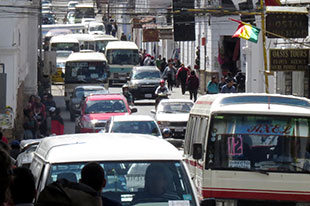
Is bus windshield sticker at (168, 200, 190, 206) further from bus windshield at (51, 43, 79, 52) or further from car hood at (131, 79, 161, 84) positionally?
bus windshield at (51, 43, 79, 52)

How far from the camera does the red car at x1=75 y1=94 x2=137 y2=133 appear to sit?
27.1 meters

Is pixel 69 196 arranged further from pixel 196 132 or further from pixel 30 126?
pixel 30 126

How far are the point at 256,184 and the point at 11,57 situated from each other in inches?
584

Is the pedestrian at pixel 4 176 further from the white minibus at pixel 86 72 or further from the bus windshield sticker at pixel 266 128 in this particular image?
the white minibus at pixel 86 72

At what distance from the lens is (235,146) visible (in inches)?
482

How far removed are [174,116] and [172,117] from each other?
0.48 ft

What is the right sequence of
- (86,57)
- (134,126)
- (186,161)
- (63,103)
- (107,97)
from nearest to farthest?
(186,161), (134,126), (107,97), (86,57), (63,103)

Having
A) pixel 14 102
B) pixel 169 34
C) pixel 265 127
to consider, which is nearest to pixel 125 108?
pixel 14 102

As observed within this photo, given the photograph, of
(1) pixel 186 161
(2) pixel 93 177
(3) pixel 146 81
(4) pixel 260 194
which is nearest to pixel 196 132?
(1) pixel 186 161

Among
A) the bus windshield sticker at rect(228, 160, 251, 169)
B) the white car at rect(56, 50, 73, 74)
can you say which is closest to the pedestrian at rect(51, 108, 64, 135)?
the bus windshield sticker at rect(228, 160, 251, 169)

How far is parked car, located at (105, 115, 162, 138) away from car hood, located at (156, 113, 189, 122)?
5.94 m

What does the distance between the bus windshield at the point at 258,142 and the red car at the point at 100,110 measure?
576 inches

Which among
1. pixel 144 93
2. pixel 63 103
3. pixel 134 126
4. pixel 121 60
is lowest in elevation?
pixel 63 103

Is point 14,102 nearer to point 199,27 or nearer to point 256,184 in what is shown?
point 256,184
